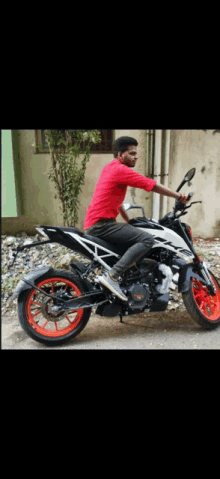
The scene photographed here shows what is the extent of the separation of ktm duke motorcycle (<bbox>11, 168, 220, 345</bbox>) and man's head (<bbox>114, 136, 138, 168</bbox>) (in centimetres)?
49

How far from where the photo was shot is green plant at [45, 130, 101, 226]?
3.75 metres

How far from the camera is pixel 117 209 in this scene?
279 centimetres

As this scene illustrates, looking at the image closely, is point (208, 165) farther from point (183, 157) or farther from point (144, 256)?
point (144, 256)

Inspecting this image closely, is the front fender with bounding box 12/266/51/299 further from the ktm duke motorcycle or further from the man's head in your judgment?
the man's head

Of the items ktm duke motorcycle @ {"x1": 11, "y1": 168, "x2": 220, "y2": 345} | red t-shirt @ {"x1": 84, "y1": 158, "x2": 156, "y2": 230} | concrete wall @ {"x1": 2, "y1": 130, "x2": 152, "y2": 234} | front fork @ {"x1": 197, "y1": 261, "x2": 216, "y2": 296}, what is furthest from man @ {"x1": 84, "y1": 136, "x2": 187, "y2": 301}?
concrete wall @ {"x1": 2, "y1": 130, "x2": 152, "y2": 234}

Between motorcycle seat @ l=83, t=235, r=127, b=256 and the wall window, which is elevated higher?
the wall window

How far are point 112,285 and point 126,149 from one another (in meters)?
1.10

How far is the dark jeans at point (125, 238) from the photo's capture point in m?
2.60

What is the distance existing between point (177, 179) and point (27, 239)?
2.08 m

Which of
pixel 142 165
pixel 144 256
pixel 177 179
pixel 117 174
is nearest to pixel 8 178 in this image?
pixel 117 174

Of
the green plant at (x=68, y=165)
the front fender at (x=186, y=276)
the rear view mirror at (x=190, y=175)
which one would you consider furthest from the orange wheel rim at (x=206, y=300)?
the green plant at (x=68, y=165)

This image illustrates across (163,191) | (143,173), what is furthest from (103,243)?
(143,173)

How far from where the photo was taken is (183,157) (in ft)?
14.2

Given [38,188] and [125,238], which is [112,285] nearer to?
[125,238]
